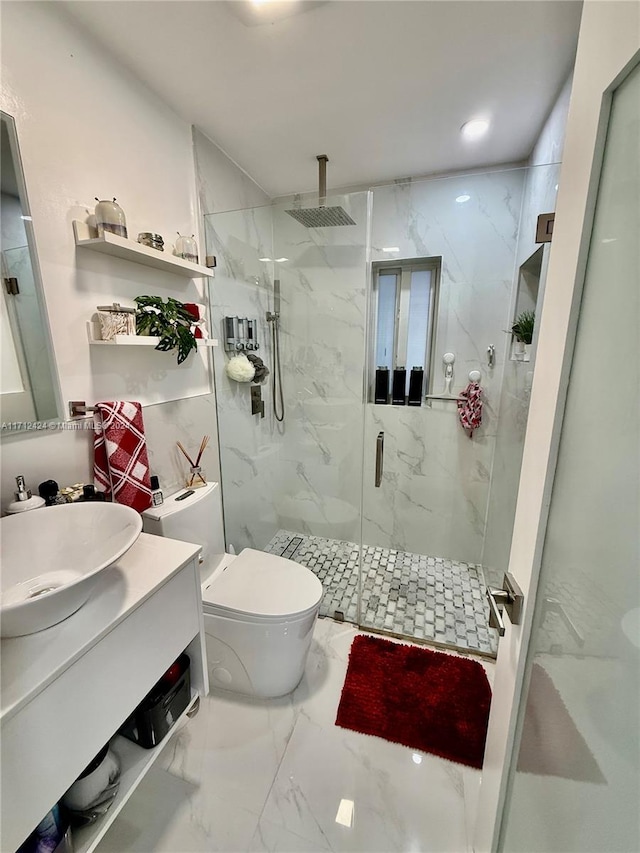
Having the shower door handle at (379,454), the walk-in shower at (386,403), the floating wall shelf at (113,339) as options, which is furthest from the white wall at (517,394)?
the floating wall shelf at (113,339)

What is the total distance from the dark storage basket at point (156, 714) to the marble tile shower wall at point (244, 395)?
42.8 inches

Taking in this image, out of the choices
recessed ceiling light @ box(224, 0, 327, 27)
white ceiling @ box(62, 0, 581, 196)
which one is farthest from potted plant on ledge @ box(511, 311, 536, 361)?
recessed ceiling light @ box(224, 0, 327, 27)

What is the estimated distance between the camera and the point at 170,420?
A: 5.39 feet

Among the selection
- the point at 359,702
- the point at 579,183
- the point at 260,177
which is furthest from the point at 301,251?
the point at 359,702

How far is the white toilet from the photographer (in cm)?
139

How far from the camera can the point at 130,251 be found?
1.26 meters

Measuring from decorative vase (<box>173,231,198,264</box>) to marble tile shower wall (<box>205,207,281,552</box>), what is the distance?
27 centimetres

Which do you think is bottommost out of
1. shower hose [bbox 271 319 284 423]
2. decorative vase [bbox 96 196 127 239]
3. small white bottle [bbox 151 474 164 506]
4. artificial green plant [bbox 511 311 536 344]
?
small white bottle [bbox 151 474 164 506]

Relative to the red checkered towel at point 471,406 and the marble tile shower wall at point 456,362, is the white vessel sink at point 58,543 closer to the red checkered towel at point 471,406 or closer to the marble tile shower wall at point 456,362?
the marble tile shower wall at point 456,362

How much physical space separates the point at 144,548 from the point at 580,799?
1051 millimetres

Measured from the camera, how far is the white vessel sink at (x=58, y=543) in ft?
2.76

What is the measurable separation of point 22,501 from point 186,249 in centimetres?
121

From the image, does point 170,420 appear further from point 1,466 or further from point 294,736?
point 294,736

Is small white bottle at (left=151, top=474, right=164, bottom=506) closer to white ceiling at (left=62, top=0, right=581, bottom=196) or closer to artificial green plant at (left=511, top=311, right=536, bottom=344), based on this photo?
white ceiling at (left=62, top=0, right=581, bottom=196)
